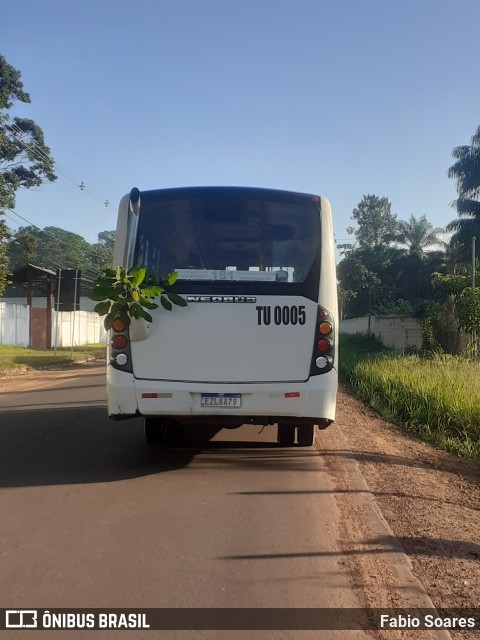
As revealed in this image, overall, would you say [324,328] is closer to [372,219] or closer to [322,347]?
[322,347]

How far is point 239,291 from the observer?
622cm

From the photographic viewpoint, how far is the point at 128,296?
238 inches

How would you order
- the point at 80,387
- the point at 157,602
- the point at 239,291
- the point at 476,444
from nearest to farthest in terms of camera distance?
1. the point at 157,602
2. the point at 239,291
3. the point at 476,444
4. the point at 80,387

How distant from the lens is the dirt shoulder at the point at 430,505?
395 cm

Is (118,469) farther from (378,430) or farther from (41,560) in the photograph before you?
(378,430)

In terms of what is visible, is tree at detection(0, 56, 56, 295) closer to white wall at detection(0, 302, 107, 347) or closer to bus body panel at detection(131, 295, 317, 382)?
white wall at detection(0, 302, 107, 347)

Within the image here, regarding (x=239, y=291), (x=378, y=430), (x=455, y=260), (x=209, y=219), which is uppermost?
(x=455, y=260)

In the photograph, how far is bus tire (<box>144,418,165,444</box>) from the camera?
7449 millimetres

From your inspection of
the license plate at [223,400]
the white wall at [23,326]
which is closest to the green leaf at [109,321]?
the license plate at [223,400]

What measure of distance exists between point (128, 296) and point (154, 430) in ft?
7.19

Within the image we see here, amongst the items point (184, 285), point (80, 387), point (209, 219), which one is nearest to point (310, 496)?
point (184, 285)

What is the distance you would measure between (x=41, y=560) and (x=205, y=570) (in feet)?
3.64

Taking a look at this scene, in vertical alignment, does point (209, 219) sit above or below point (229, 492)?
above

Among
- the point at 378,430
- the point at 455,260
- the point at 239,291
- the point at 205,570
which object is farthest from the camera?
the point at 455,260
